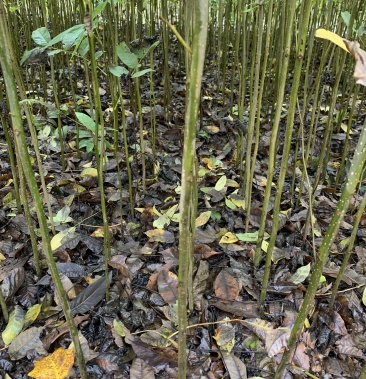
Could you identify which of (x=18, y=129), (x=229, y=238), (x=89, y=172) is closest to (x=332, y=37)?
(x=18, y=129)

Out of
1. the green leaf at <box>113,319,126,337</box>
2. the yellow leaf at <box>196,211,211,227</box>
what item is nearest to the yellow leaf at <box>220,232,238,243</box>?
the yellow leaf at <box>196,211,211,227</box>

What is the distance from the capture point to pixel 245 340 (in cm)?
113

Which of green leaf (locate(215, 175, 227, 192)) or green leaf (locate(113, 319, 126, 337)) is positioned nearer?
green leaf (locate(113, 319, 126, 337))

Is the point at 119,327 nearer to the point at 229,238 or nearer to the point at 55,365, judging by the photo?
the point at 55,365

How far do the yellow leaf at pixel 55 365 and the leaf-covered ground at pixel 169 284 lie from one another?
0.03 meters

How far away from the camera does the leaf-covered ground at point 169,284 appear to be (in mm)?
1067

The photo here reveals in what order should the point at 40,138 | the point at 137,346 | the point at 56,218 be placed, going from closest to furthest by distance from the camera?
the point at 137,346 < the point at 56,218 < the point at 40,138

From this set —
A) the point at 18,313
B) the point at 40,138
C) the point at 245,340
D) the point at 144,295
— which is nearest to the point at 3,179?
the point at 40,138

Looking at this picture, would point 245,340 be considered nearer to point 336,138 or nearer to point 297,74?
point 297,74

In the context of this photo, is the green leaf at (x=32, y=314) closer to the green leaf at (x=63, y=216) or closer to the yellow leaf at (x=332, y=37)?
the green leaf at (x=63, y=216)

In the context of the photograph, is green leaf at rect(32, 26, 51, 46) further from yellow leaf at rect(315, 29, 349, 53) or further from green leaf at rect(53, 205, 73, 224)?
yellow leaf at rect(315, 29, 349, 53)

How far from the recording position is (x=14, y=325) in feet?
3.67

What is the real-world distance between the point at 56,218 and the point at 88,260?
0.24 meters

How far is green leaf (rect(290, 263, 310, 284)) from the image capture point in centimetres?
128
